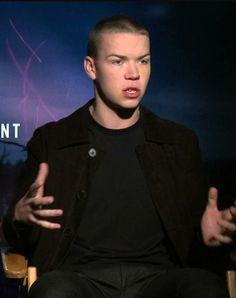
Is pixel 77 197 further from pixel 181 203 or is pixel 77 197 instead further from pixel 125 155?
pixel 181 203

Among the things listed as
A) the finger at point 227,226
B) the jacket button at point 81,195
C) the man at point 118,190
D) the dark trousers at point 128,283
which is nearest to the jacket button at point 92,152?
the man at point 118,190

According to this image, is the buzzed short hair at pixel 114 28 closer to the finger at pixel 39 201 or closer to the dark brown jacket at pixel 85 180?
the dark brown jacket at pixel 85 180

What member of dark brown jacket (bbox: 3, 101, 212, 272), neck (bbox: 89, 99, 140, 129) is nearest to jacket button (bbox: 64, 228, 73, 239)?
dark brown jacket (bbox: 3, 101, 212, 272)

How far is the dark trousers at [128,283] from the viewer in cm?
176

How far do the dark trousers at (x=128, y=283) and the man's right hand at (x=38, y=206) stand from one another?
6.7 inches

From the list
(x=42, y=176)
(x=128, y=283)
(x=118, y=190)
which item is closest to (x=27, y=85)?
(x=118, y=190)

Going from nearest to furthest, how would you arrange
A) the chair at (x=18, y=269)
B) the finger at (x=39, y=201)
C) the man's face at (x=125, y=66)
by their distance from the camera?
the finger at (x=39, y=201)
the chair at (x=18, y=269)
the man's face at (x=125, y=66)

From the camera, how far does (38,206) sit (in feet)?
5.83

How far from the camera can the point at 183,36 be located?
2.62 m

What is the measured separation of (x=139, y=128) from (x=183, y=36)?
62 centimetres

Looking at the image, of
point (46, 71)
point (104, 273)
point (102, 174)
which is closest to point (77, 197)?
point (102, 174)

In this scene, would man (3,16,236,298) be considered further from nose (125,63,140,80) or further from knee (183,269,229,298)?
knee (183,269,229,298)

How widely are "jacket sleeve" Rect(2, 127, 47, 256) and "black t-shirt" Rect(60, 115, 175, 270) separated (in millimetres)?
150

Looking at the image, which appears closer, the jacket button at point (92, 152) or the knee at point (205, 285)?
the knee at point (205, 285)
